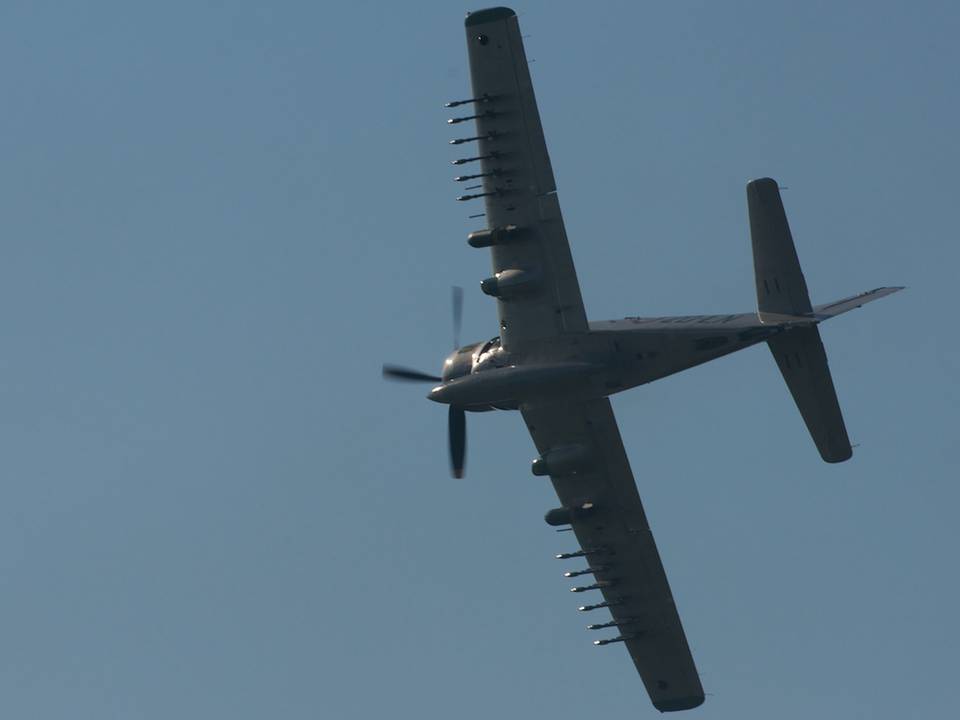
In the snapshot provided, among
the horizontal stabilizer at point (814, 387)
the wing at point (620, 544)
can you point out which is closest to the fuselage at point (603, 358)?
the horizontal stabilizer at point (814, 387)

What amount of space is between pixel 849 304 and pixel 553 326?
33.9 ft

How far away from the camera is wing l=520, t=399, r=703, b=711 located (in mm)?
79688

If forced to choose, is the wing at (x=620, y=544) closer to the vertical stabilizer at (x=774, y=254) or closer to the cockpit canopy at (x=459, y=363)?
the cockpit canopy at (x=459, y=363)

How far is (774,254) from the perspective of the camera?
74.9 meters

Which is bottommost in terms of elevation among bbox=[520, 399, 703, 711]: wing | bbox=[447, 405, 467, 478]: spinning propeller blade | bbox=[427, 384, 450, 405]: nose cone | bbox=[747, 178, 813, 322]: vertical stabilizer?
bbox=[520, 399, 703, 711]: wing

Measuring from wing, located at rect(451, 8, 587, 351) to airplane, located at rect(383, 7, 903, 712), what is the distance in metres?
0.04

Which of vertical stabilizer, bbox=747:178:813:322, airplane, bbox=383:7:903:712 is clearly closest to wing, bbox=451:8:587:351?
airplane, bbox=383:7:903:712

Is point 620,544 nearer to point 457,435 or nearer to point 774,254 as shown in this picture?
point 457,435

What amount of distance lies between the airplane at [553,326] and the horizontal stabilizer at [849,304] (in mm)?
68

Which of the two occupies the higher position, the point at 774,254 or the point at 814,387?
the point at 774,254

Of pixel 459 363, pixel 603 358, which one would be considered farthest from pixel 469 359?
pixel 603 358

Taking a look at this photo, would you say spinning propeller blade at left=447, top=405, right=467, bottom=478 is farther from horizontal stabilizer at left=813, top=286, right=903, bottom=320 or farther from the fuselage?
horizontal stabilizer at left=813, top=286, right=903, bottom=320

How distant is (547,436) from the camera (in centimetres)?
8012

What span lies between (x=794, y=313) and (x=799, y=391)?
3.02 metres
